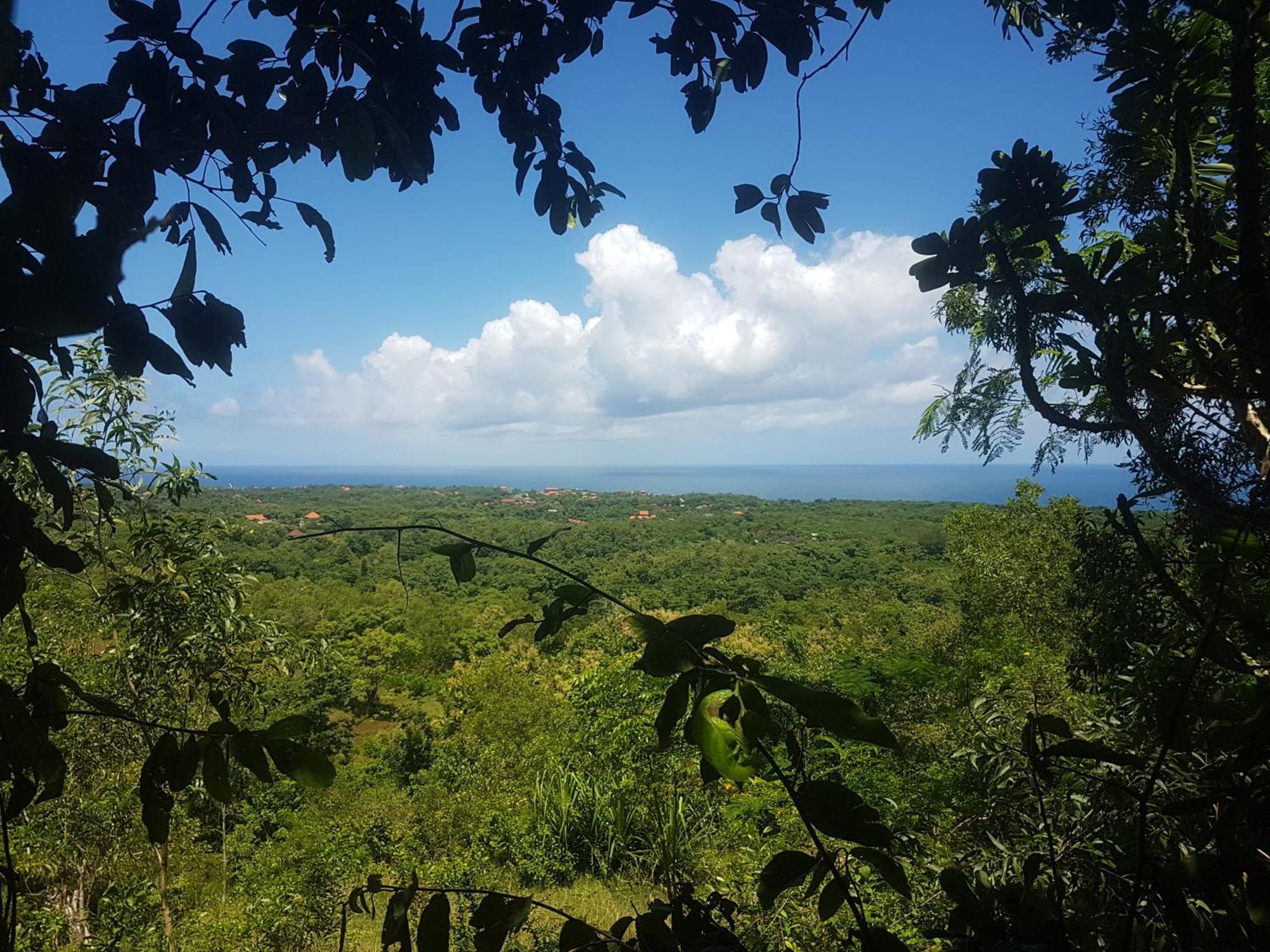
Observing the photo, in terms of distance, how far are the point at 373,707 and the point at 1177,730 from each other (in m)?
16.8

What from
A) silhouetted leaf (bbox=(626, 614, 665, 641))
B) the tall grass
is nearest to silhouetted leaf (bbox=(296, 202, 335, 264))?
silhouetted leaf (bbox=(626, 614, 665, 641))

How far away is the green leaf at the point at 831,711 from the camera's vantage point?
0.95ft

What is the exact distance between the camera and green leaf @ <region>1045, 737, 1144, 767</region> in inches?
14.4

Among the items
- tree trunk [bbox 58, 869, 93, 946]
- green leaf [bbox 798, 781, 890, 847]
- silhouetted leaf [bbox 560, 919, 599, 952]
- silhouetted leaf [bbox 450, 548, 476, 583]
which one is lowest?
tree trunk [bbox 58, 869, 93, 946]

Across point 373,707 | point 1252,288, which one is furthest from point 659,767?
point 373,707

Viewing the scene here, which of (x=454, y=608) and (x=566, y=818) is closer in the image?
(x=566, y=818)

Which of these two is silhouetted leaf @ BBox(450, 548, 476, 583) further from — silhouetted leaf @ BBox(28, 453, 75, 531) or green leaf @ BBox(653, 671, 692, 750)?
silhouetted leaf @ BBox(28, 453, 75, 531)

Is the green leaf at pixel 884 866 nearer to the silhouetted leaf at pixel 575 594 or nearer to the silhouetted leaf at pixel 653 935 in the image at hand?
the silhouetted leaf at pixel 653 935

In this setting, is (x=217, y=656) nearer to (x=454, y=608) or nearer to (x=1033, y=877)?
(x=1033, y=877)

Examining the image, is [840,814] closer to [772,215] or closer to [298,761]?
[298,761]

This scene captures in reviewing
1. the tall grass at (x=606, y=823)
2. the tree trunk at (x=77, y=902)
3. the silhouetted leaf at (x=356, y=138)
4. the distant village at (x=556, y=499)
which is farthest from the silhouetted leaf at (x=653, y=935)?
the distant village at (x=556, y=499)

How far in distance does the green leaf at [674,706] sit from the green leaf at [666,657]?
0.01m

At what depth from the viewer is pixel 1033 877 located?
411 mm

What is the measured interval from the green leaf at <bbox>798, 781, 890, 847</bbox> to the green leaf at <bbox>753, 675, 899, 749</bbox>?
0.12 ft
